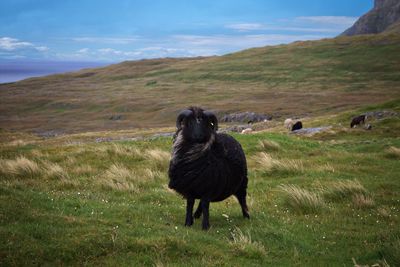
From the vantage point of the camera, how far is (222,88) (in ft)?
382

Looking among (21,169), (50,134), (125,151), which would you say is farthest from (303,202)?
(50,134)

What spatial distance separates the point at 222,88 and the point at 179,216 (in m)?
106

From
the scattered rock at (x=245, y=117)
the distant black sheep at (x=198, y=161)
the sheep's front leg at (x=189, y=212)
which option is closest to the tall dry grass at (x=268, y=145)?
the distant black sheep at (x=198, y=161)

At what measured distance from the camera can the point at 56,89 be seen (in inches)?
5738

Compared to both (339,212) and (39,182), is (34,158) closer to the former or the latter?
(39,182)

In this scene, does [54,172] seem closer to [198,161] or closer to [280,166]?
[198,161]

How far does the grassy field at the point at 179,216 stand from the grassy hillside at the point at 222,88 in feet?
187

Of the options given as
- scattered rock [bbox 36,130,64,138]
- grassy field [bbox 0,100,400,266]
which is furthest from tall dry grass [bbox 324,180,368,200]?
scattered rock [bbox 36,130,64,138]

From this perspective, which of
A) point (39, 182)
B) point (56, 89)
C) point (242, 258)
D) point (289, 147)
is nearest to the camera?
point (242, 258)

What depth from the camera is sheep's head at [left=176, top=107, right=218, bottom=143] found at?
9609 mm

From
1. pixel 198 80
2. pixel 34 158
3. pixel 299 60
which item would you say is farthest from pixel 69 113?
pixel 34 158

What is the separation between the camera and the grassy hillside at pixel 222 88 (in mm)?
84800

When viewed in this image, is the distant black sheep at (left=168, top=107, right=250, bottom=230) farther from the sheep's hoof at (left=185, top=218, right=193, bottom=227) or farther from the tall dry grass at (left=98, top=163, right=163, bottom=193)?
the tall dry grass at (left=98, top=163, right=163, bottom=193)

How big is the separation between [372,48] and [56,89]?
96.8 metres
